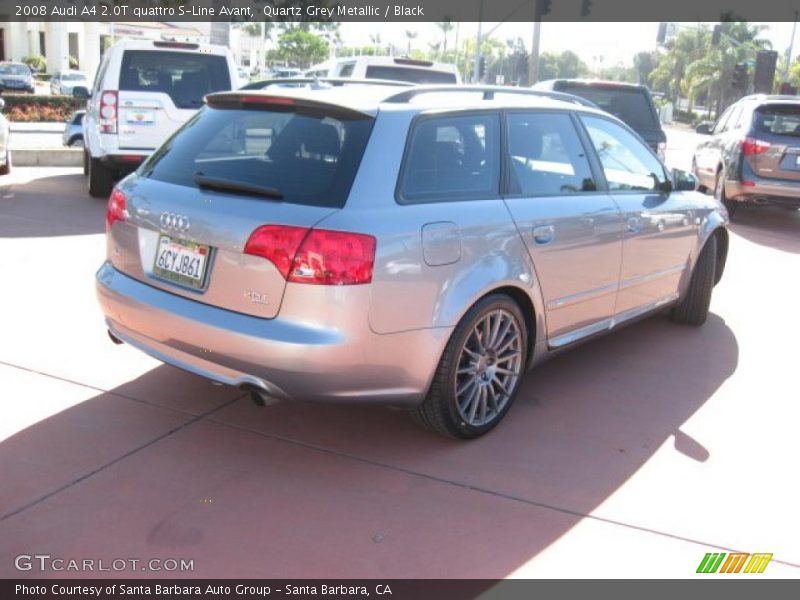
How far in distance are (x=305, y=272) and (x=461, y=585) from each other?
1353mm

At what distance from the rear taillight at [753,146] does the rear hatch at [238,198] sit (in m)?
8.79

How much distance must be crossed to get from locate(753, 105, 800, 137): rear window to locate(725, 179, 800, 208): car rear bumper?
→ 69 cm

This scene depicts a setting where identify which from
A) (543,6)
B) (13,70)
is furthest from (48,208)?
(13,70)

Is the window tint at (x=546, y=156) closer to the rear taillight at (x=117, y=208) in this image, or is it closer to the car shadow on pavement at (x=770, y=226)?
the rear taillight at (x=117, y=208)

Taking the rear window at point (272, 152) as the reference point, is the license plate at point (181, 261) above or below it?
below

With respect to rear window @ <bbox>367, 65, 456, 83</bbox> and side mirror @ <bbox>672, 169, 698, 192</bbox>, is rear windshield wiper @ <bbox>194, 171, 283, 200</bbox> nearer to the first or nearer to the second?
side mirror @ <bbox>672, 169, 698, 192</bbox>

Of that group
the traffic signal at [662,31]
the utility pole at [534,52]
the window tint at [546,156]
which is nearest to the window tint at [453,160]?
the window tint at [546,156]

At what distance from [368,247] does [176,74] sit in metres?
7.76

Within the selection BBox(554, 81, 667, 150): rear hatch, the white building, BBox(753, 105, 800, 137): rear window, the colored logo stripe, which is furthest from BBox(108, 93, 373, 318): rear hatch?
the white building

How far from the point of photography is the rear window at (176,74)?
399 inches

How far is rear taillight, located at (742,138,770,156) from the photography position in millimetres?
11062

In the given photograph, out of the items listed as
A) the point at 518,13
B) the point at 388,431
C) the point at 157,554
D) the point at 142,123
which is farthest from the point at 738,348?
the point at 518,13

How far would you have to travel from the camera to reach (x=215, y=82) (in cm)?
1056

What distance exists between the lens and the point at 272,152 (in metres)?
3.96
